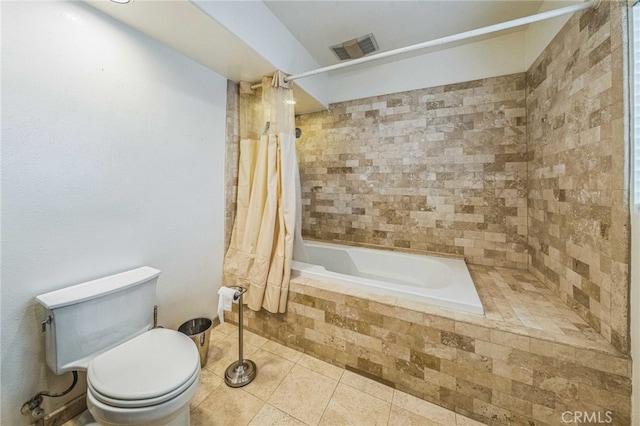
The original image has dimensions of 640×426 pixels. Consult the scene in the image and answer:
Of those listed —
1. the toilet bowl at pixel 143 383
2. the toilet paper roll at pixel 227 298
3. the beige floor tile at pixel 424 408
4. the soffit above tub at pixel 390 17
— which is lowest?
the beige floor tile at pixel 424 408

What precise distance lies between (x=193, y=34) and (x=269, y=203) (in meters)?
1.18

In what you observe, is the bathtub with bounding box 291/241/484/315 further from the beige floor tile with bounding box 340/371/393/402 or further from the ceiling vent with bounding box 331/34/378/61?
the ceiling vent with bounding box 331/34/378/61

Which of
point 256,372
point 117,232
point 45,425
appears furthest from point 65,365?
point 256,372

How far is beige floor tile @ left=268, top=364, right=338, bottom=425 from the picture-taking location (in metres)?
1.22

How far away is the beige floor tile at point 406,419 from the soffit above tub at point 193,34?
243cm

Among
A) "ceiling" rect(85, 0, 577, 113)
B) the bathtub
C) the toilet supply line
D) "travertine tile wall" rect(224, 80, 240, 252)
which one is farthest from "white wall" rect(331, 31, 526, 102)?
the toilet supply line

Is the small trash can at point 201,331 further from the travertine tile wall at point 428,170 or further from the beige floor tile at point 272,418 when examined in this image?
the travertine tile wall at point 428,170

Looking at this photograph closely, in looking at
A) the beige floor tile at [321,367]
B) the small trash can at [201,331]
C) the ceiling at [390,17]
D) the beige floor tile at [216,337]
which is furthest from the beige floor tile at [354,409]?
the ceiling at [390,17]

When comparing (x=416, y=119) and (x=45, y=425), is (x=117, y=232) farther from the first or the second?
(x=416, y=119)

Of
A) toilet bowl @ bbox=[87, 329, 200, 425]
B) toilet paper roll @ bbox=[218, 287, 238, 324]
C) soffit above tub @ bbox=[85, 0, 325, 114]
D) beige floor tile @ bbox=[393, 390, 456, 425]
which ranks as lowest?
beige floor tile @ bbox=[393, 390, 456, 425]

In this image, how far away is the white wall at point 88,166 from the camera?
1003 millimetres

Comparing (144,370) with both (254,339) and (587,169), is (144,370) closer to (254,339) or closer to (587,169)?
(254,339)

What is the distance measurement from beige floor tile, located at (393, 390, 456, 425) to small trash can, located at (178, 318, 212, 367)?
4.14 feet

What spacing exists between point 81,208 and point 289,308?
4.53 feet
